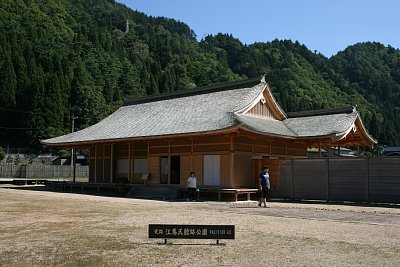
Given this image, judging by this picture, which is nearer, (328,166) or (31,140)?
(328,166)

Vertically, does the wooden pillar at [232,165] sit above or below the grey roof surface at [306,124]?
below

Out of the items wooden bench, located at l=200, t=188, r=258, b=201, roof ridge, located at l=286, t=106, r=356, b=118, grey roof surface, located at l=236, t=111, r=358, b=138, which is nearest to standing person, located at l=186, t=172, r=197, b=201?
wooden bench, located at l=200, t=188, r=258, b=201

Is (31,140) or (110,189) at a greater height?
(31,140)

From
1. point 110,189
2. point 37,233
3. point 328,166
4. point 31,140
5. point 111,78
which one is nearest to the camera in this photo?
point 37,233

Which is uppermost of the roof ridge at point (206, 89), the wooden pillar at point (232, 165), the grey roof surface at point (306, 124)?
the roof ridge at point (206, 89)

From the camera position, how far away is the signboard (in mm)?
8617

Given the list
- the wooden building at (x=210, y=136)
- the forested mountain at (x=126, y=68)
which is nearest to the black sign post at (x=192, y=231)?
the wooden building at (x=210, y=136)

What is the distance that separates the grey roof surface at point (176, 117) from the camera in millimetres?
24391

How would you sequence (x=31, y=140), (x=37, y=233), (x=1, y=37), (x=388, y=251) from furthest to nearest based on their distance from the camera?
(x=1, y=37) < (x=31, y=140) < (x=37, y=233) < (x=388, y=251)

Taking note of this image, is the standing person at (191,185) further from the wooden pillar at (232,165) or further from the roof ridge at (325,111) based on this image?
the roof ridge at (325,111)

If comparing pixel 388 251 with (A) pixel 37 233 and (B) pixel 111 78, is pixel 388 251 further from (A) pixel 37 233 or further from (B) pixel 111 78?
(B) pixel 111 78

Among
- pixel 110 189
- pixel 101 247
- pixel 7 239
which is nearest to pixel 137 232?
pixel 101 247

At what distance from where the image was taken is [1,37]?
86.6 metres

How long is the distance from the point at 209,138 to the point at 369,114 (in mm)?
96307
